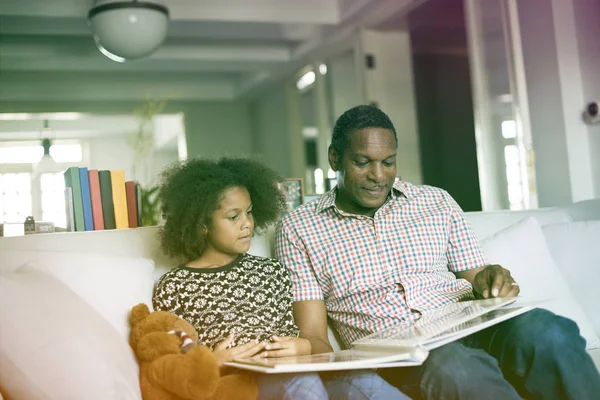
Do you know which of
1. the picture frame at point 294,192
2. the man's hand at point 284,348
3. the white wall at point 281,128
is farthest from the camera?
the white wall at point 281,128

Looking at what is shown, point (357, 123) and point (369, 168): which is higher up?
point (357, 123)

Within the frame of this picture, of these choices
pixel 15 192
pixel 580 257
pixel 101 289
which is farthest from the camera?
pixel 15 192

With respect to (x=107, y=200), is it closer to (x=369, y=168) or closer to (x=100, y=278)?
(x=100, y=278)

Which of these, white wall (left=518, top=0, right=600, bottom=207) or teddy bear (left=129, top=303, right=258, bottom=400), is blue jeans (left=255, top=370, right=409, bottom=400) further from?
white wall (left=518, top=0, right=600, bottom=207)

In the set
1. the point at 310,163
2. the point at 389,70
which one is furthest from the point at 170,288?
the point at 310,163

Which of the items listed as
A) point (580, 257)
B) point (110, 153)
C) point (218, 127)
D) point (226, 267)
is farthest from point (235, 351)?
point (110, 153)

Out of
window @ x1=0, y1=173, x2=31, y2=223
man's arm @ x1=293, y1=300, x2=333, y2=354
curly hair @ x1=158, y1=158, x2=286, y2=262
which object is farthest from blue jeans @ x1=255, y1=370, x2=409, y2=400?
window @ x1=0, y1=173, x2=31, y2=223

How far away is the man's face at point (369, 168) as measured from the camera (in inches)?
67.9

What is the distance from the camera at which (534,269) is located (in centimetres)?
197

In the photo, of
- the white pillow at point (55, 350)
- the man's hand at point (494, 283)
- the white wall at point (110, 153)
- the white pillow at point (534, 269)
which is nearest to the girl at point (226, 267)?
the white pillow at point (55, 350)

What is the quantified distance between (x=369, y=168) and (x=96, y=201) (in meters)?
0.80

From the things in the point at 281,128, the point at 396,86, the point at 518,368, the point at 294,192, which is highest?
the point at 281,128

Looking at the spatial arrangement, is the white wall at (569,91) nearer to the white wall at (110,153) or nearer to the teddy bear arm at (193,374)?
the teddy bear arm at (193,374)

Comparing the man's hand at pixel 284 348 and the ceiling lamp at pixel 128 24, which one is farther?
the ceiling lamp at pixel 128 24
